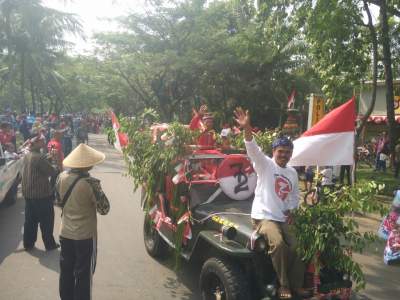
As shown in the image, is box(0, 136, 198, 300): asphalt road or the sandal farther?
box(0, 136, 198, 300): asphalt road

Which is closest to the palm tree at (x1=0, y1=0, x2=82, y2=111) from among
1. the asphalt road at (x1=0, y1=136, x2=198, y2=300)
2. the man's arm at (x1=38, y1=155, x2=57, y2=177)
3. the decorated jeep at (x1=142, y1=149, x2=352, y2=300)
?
the asphalt road at (x1=0, y1=136, x2=198, y2=300)

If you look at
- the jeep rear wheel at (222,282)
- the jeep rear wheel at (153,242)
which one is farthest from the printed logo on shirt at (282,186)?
the jeep rear wheel at (153,242)

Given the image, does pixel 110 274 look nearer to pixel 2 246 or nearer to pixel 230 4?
pixel 2 246

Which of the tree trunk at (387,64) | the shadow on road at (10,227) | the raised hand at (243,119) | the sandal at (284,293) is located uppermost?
the tree trunk at (387,64)

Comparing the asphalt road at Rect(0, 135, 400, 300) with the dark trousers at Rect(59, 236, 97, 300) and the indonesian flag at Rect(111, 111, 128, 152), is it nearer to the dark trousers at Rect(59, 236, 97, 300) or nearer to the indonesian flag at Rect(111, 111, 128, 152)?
the dark trousers at Rect(59, 236, 97, 300)

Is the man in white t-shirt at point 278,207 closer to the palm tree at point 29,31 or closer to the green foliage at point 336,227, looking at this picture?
the green foliage at point 336,227

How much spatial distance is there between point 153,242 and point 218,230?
2.01 metres

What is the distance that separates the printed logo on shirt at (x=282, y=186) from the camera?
4262mm

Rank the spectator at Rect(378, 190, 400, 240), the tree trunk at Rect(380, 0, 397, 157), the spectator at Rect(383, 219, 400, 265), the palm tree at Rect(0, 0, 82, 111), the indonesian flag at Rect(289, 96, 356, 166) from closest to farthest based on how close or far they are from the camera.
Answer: the indonesian flag at Rect(289, 96, 356, 166), the spectator at Rect(383, 219, 400, 265), the spectator at Rect(378, 190, 400, 240), the tree trunk at Rect(380, 0, 397, 157), the palm tree at Rect(0, 0, 82, 111)

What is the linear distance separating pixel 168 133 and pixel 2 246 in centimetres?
337

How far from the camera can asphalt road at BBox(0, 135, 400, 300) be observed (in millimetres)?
5023

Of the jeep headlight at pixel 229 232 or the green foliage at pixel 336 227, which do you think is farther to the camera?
the jeep headlight at pixel 229 232

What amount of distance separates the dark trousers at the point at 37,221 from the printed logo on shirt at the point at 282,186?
377cm

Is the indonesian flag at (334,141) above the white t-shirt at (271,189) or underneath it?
above
